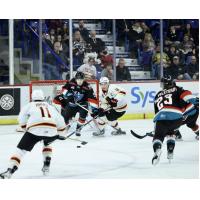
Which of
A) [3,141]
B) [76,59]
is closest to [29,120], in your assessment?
[3,141]

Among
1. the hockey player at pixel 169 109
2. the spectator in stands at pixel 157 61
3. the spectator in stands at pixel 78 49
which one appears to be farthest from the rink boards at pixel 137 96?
the hockey player at pixel 169 109

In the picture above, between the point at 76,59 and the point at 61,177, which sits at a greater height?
the point at 76,59

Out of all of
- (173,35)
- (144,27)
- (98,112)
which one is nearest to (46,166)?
(98,112)

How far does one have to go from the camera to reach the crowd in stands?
396 inches

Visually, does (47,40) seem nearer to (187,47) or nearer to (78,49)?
(78,49)

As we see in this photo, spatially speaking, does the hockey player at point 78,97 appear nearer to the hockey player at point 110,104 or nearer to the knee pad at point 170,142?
the hockey player at point 110,104

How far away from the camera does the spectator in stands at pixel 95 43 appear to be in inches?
410

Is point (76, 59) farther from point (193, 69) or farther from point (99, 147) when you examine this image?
point (99, 147)

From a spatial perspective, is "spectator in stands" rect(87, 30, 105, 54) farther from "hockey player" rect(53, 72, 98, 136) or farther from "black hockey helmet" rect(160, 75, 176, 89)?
"black hockey helmet" rect(160, 75, 176, 89)

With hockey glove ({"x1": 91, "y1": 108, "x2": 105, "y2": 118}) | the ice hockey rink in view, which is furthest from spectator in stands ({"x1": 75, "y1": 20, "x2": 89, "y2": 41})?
hockey glove ({"x1": 91, "y1": 108, "x2": 105, "y2": 118})

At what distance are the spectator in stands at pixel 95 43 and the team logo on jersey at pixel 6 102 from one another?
1.74 metres

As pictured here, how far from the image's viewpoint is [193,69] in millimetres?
10734

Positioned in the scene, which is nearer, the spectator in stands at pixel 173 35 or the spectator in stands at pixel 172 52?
the spectator in stands at pixel 172 52

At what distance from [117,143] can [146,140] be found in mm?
449
